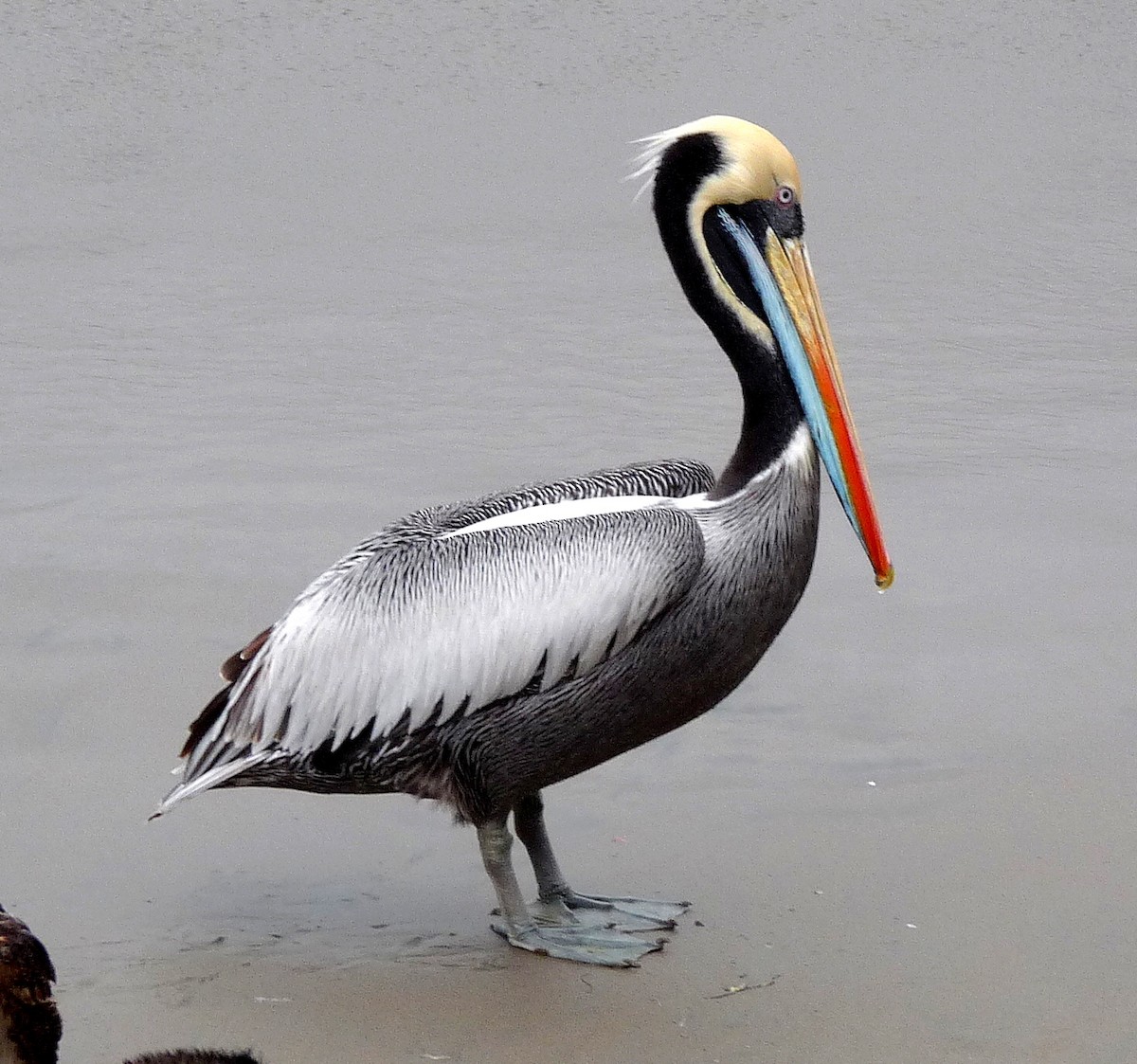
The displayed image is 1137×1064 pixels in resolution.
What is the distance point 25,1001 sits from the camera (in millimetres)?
2482

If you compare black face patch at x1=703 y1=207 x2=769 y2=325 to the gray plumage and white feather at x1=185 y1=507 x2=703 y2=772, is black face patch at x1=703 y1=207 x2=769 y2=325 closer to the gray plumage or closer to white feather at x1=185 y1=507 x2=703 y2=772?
the gray plumage

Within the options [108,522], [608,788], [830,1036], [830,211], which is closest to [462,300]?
[830,211]

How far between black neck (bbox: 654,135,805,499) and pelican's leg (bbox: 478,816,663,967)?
81 cm

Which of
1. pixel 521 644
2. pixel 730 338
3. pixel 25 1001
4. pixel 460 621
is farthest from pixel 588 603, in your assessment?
pixel 25 1001

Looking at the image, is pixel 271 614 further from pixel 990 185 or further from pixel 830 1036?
pixel 990 185

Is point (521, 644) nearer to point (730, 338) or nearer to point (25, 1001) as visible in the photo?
point (730, 338)

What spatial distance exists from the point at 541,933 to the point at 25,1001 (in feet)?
4.29

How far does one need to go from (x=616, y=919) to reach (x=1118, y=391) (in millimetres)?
3881

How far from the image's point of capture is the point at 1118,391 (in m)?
6.72

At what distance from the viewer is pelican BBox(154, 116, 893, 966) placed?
3322 millimetres

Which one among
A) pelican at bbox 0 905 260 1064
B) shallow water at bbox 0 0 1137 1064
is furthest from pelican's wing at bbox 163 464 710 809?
pelican at bbox 0 905 260 1064

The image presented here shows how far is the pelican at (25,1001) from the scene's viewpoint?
8.09 ft

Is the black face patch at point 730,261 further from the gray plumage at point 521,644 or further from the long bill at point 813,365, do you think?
the gray plumage at point 521,644

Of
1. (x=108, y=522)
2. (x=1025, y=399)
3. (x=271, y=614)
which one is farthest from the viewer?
(x=1025, y=399)
